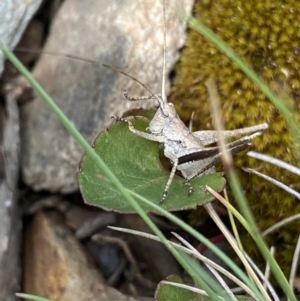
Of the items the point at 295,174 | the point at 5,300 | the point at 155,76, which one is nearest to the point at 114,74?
the point at 155,76

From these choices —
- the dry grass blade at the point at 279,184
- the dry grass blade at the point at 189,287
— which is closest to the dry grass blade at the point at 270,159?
the dry grass blade at the point at 279,184

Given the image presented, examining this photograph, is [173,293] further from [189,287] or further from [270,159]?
[270,159]

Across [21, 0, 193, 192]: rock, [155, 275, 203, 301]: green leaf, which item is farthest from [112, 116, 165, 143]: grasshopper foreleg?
[155, 275, 203, 301]: green leaf

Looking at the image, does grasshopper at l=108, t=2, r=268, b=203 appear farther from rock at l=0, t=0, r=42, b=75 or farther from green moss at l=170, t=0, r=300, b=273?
rock at l=0, t=0, r=42, b=75

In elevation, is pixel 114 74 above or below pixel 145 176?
above

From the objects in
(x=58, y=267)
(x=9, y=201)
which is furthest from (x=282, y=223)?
(x=9, y=201)

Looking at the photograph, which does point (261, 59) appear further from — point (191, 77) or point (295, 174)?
point (295, 174)
